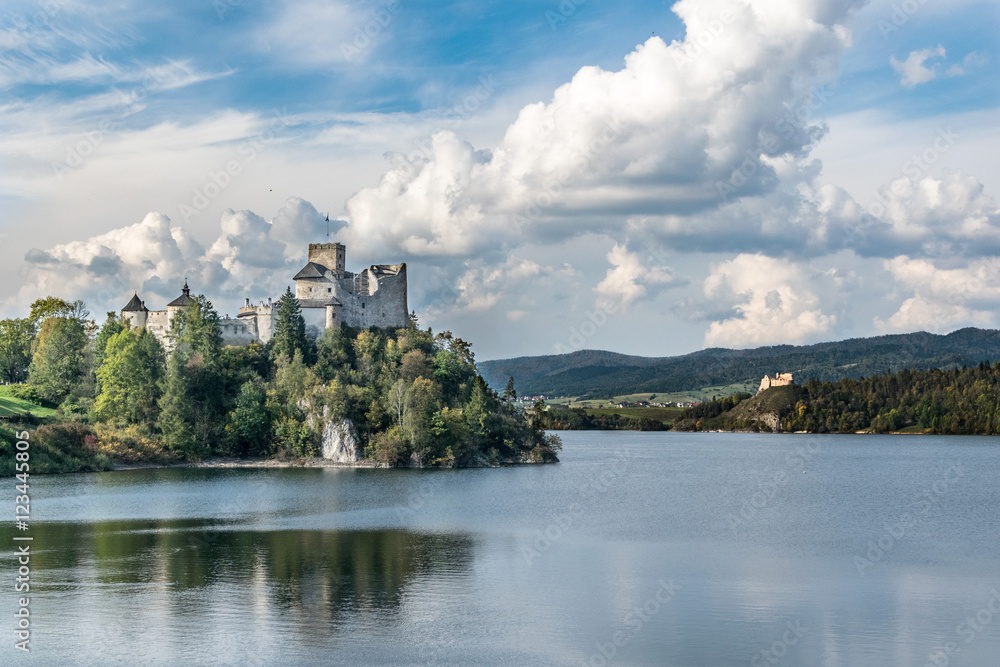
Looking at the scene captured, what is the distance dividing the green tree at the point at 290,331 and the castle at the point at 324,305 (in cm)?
142

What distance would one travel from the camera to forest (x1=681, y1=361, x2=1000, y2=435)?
15038cm

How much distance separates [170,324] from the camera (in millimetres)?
85125

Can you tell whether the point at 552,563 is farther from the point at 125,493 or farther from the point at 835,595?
the point at 125,493

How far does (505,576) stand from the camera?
2888cm

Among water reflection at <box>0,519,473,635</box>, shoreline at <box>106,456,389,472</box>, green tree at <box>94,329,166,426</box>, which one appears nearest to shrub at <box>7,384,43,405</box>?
green tree at <box>94,329,166,426</box>

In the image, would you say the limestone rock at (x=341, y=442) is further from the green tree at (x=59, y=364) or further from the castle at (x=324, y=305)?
the green tree at (x=59, y=364)

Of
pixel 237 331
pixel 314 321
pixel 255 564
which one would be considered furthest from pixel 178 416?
pixel 255 564

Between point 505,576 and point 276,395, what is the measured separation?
52.9 metres

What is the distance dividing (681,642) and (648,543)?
14.4 metres

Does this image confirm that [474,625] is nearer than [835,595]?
Yes

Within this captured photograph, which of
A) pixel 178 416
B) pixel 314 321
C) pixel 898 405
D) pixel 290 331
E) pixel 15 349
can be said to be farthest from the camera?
pixel 898 405

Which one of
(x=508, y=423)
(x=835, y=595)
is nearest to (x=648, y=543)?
(x=835, y=595)

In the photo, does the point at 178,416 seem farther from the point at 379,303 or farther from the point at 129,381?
the point at 379,303

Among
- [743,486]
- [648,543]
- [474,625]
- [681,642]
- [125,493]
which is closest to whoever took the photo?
[681,642]
